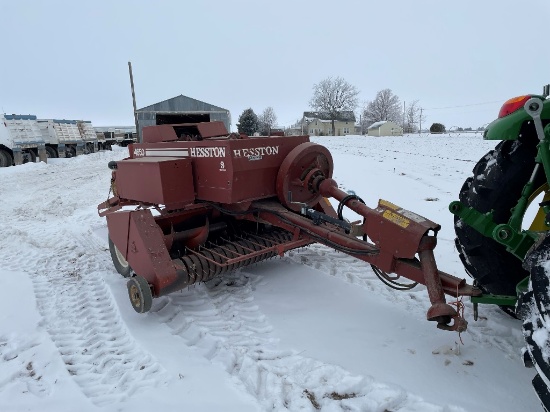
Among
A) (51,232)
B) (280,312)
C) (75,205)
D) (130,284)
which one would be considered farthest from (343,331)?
(75,205)

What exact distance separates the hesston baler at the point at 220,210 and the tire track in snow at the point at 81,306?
354 millimetres

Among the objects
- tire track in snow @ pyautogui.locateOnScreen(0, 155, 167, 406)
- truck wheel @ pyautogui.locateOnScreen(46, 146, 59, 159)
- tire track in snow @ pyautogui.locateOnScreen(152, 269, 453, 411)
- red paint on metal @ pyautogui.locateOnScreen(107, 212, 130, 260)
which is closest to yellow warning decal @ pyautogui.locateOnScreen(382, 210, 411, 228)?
tire track in snow @ pyautogui.locateOnScreen(152, 269, 453, 411)

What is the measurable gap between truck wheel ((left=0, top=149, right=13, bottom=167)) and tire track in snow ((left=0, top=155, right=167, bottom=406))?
13.9m

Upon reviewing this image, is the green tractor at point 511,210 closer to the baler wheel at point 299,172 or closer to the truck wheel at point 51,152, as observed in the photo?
the baler wheel at point 299,172

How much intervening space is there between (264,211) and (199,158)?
2.55 ft

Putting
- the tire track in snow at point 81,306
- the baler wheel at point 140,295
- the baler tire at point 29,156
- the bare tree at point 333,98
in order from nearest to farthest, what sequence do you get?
the tire track in snow at point 81,306, the baler wheel at point 140,295, the baler tire at point 29,156, the bare tree at point 333,98

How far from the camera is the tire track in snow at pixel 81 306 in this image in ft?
8.25

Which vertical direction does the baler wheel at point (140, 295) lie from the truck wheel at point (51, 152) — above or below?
below

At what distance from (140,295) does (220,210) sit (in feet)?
3.77

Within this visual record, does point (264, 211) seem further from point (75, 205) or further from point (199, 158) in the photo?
point (75, 205)

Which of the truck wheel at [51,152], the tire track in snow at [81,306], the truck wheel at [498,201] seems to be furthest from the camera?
the truck wheel at [51,152]

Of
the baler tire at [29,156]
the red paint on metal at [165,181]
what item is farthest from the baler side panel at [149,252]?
the baler tire at [29,156]

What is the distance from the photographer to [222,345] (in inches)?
110

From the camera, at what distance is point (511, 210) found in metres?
2.38
